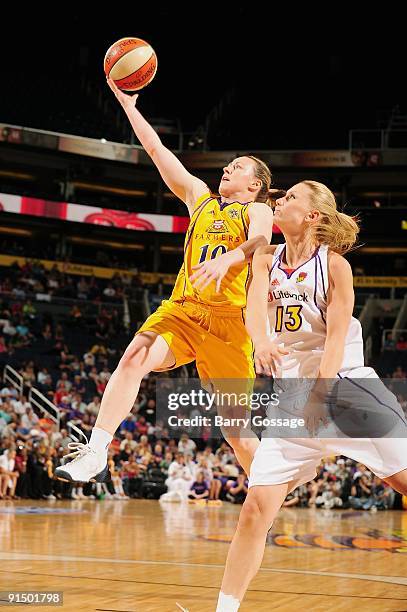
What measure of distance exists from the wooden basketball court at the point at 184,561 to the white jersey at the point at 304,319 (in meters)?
2.10

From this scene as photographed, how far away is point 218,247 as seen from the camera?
5.36 m

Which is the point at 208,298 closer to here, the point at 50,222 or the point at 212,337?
the point at 212,337

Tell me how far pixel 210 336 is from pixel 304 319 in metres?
1.21

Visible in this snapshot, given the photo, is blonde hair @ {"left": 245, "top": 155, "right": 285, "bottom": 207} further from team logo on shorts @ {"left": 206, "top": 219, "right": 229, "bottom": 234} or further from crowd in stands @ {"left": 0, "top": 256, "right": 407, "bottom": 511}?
crowd in stands @ {"left": 0, "top": 256, "right": 407, "bottom": 511}

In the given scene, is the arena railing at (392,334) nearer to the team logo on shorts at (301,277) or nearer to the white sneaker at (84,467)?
the white sneaker at (84,467)

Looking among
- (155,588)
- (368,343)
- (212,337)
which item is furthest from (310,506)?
(212,337)

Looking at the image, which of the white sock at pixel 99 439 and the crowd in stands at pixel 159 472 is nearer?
the white sock at pixel 99 439

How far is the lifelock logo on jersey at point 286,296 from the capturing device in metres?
4.27

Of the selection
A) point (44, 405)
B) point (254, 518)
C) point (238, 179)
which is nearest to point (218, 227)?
point (238, 179)

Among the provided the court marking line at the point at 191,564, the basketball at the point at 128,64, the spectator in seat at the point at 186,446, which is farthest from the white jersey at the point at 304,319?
the spectator in seat at the point at 186,446

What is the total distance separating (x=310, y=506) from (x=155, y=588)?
12.2m

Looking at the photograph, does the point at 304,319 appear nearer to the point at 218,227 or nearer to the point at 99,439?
the point at 218,227

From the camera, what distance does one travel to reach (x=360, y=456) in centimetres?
409

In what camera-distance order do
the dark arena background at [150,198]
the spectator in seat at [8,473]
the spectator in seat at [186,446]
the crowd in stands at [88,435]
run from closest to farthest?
the spectator in seat at [8,473]
the crowd in stands at [88,435]
the dark arena background at [150,198]
the spectator in seat at [186,446]
